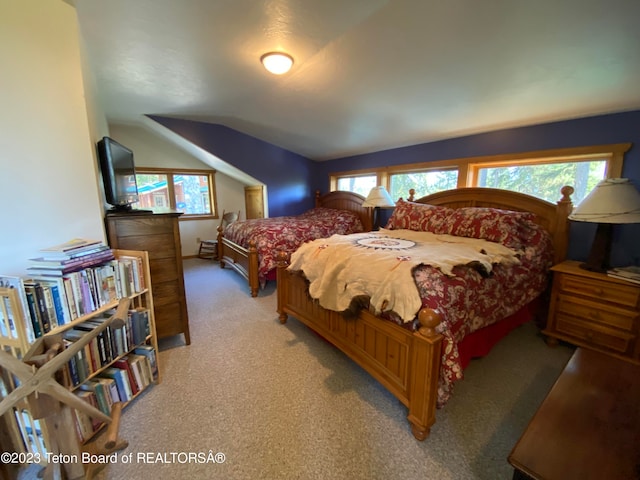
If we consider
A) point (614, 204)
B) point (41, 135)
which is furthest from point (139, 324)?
point (614, 204)

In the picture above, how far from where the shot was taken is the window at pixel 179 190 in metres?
4.72

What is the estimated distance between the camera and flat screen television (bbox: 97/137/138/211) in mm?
1816

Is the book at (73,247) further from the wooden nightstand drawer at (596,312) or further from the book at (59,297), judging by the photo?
the wooden nightstand drawer at (596,312)

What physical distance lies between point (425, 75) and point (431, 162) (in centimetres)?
145

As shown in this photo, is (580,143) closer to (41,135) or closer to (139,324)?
(139,324)

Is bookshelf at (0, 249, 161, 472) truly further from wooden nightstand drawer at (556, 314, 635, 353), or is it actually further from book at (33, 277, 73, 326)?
wooden nightstand drawer at (556, 314, 635, 353)

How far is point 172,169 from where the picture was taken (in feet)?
15.8

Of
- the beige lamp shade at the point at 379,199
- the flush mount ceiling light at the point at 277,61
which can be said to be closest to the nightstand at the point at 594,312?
the beige lamp shade at the point at 379,199

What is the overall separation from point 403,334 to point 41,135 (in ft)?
7.57

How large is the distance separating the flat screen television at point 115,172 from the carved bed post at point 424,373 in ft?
7.14

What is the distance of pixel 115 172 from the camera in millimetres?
1923

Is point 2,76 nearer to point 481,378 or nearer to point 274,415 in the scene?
point 274,415

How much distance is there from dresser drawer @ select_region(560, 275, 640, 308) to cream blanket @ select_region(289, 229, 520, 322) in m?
0.48

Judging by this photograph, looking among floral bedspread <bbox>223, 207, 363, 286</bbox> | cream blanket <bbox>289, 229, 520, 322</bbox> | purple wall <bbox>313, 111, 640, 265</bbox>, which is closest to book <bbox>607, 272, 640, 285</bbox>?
purple wall <bbox>313, 111, 640, 265</bbox>
